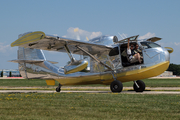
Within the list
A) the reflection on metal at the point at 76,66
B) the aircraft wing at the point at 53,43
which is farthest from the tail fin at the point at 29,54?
the reflection on metal at the point at 76,66

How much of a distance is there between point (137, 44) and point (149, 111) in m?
8.32

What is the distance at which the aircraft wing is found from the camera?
15.1 metres

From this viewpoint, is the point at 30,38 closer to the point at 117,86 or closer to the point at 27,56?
the point at 27,56

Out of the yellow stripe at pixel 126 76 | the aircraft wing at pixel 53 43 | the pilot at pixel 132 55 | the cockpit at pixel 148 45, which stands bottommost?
the yellow stripe at pixel 126 76

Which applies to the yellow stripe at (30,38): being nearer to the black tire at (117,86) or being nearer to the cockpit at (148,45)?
the black tire at (117,86)

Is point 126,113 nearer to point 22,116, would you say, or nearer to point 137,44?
point 22,116

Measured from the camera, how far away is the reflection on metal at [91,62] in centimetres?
1552

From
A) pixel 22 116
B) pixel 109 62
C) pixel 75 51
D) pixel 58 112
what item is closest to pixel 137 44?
pixel 109 62

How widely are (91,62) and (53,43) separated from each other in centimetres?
311

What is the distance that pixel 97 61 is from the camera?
57.1ft

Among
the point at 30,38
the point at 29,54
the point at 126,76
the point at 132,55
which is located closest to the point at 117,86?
the point at 126,76

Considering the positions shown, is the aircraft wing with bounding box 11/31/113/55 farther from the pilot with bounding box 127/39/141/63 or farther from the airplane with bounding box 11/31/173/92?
the pilot with bounding box 127/39/141/63

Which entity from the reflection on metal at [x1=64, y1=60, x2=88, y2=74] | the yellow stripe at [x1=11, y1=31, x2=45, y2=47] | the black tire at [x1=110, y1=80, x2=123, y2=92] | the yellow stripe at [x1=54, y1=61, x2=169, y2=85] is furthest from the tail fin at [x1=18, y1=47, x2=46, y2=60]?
the black tire at [x1=110, y1=80, x2=123, y2=92]

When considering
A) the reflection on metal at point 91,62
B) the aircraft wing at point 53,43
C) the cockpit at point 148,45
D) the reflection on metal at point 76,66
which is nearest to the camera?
the aircraft wing at point 53,43
